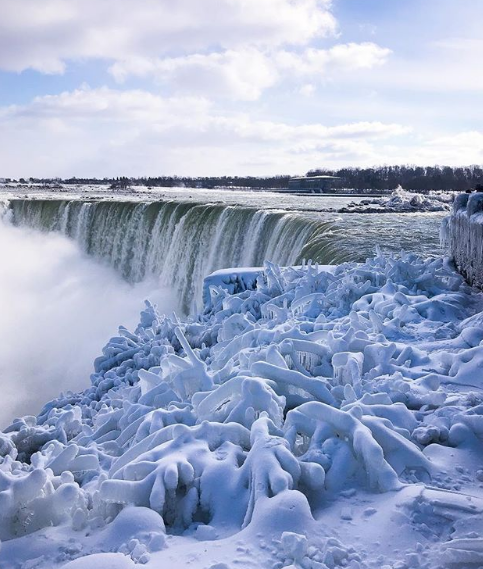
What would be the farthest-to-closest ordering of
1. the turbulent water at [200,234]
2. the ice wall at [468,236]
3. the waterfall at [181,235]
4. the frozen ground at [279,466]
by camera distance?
the waterfall at [181,235], the turbulent water at [200,234], the ice wall at [468,236], the frozen ground at [279,466]

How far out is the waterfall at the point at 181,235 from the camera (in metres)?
14.5

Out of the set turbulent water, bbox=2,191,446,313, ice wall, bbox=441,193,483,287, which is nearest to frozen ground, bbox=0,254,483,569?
ice wall, bbox=441,193,483,287

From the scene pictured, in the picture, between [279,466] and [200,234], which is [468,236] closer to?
[279,466]

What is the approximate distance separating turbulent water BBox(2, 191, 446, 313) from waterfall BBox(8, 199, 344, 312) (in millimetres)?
28

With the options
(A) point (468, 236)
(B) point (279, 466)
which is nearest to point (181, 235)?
(A) point (468, 236)

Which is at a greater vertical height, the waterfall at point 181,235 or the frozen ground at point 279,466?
the waterfall at point 181,235

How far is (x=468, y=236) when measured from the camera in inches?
285

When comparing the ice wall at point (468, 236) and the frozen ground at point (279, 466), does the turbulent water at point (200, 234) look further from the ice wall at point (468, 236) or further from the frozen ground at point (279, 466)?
the frozen ground at point (279, 466)

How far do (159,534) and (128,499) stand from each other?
287mm

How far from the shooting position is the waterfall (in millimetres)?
14484

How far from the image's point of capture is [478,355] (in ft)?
13.6

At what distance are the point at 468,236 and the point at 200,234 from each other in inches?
470

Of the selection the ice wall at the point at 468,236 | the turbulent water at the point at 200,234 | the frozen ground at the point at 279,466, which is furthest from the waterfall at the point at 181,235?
the frozen ground at the point at 279,466

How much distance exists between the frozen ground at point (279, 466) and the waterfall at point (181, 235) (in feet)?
21.6
